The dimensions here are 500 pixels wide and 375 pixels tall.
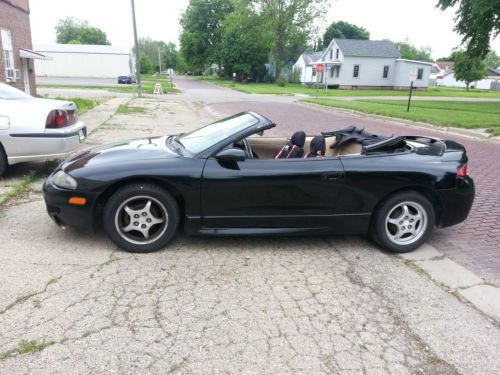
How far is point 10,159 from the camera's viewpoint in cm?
585

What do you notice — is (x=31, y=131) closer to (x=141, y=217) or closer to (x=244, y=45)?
(x=141, y=217)

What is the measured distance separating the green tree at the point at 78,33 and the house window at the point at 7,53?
352 ft

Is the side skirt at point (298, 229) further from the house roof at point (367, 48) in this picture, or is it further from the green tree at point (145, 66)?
the green tree at point (145, 66)

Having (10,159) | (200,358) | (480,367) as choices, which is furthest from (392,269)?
(10,159)

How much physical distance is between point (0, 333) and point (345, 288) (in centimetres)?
246

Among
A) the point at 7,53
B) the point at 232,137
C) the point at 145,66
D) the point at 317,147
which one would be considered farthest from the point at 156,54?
the point at 232,137

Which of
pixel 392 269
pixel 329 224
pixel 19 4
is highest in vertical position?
pixel 19 4

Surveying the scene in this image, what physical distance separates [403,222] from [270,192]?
1.38 meters

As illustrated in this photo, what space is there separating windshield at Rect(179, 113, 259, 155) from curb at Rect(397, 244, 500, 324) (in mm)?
2005

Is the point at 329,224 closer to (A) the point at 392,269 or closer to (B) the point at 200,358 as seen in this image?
(A) the point at 392,269

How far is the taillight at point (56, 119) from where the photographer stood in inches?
232

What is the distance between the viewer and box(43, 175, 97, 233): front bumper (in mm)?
3723

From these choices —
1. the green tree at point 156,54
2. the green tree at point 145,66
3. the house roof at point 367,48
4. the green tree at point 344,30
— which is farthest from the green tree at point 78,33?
the house roof at point 367,48

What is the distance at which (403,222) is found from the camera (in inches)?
162
